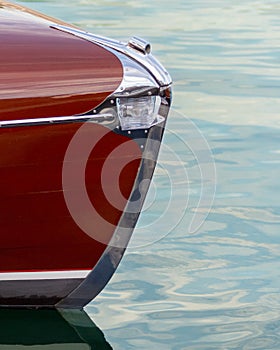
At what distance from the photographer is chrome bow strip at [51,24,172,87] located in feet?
12.9

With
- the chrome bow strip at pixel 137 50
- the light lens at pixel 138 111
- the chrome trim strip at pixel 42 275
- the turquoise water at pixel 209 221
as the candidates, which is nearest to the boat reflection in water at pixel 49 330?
the turquoise water at pixel 209 221

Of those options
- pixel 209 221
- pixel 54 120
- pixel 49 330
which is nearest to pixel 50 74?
pixel 54 120

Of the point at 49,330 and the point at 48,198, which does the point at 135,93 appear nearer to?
the point at 48,198

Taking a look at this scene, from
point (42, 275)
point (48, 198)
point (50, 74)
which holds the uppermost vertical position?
point (50, 74)

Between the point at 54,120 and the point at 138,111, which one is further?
the point at 138,111

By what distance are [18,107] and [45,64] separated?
0.64ft

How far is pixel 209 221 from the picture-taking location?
538 centimetres

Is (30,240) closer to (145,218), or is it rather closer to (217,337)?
→ (217,337)

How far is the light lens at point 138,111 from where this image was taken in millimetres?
3809

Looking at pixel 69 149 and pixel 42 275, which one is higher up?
pixel 69 149

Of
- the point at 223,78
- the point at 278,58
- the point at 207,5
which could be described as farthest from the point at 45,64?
the point at 207,5

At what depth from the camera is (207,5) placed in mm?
12055

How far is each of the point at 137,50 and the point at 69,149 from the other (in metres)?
0.52

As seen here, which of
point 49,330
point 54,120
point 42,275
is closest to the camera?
point 54,120
